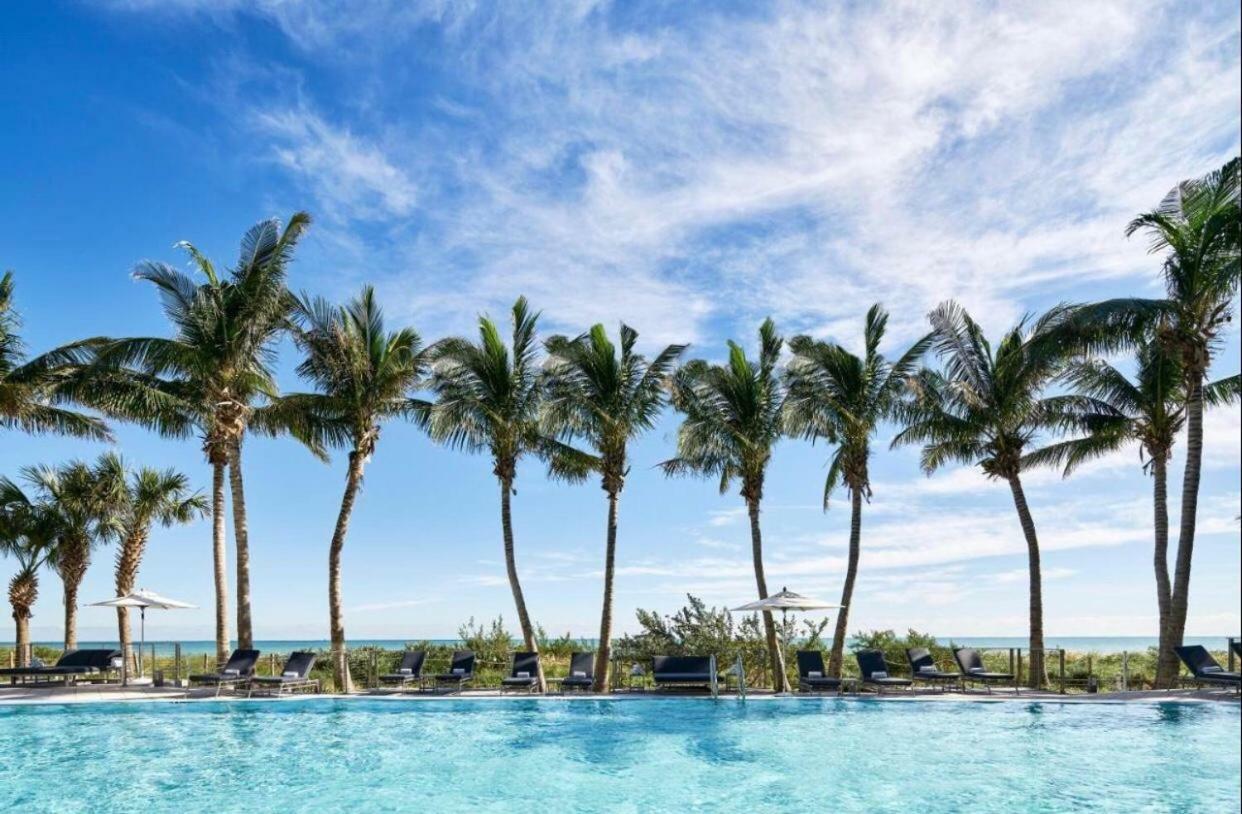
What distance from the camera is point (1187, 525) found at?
1723cm

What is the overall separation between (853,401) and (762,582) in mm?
4621

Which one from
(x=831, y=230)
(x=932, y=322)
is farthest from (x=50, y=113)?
(x=932, y=322)

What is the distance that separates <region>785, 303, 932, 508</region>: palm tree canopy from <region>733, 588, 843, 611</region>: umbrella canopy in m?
3.03

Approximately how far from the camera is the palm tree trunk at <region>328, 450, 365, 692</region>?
746 inches

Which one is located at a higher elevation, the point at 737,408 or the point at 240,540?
the point at 737,408

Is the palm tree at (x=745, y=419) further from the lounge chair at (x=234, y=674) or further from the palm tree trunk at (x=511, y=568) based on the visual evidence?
the lounge chair at (x=234, y=674)

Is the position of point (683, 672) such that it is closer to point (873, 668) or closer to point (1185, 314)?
point (873, 668)

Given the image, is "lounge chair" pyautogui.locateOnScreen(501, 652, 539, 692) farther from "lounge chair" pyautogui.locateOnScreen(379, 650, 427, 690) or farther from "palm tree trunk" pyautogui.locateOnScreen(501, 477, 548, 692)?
"lounge chair" pyautogui.locateOnScreen(379, 650, 427, 690)

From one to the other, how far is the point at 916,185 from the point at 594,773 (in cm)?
1177

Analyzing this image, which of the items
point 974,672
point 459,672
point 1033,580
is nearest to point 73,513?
point 459,672

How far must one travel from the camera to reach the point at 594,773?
36.9 ft

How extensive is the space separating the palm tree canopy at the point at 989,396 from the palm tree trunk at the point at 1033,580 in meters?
0.54

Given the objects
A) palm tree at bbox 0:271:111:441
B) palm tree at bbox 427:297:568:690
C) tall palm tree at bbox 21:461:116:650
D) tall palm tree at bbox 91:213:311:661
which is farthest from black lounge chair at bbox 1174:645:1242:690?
tall palm tree at bbox 21:461:116:650

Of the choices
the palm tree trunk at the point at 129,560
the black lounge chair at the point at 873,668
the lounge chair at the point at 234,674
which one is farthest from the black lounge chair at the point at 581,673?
the palm tree trunk at the point at 129,560
